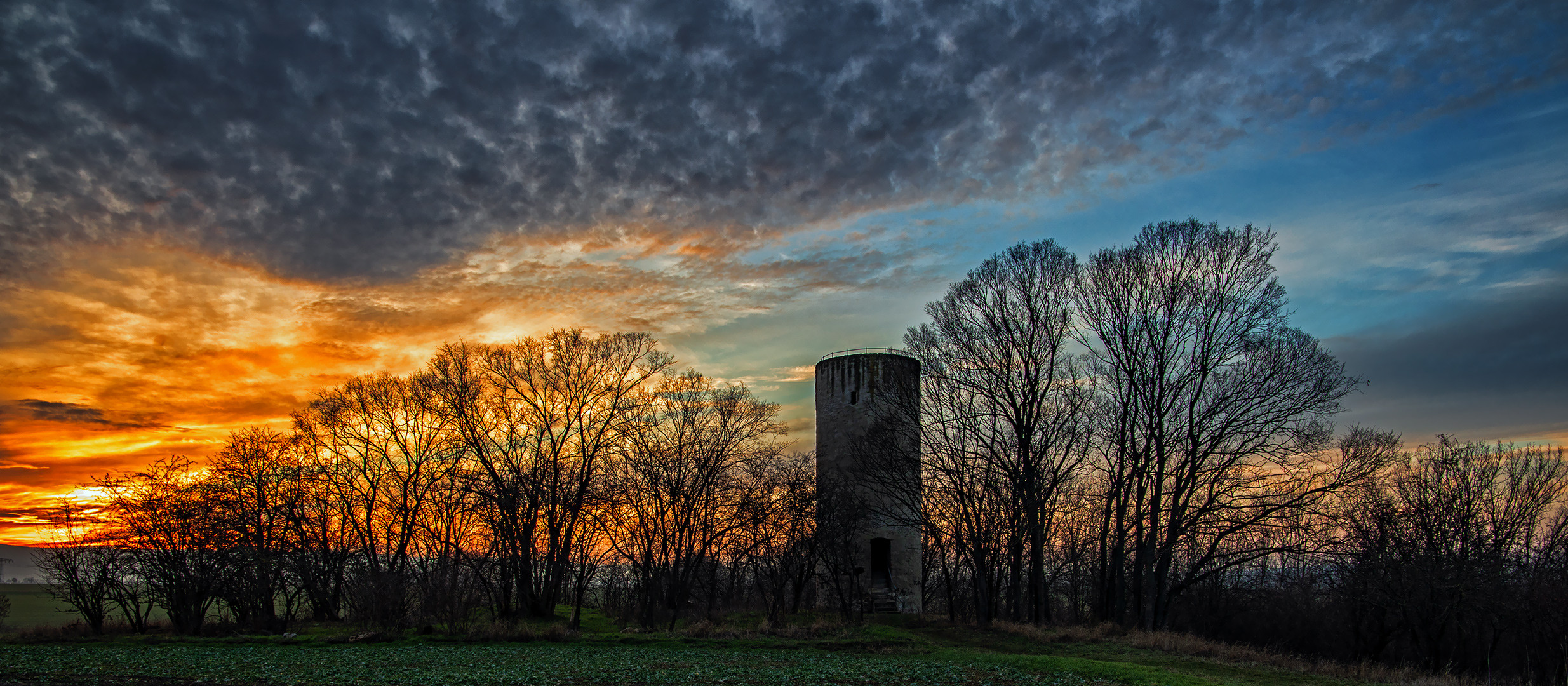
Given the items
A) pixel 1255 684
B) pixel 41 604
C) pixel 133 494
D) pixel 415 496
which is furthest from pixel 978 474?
pixel 41 604

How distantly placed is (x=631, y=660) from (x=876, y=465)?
635 inches

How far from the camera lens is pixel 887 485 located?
32.7 m

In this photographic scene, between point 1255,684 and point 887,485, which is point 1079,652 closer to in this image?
point 1255,684

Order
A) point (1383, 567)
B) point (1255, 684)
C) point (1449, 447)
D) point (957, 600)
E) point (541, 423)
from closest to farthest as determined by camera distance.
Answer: point (1255, 684) < point (1383, 567) < point (541, 423) < point (1449, 447) < point (957, 600)

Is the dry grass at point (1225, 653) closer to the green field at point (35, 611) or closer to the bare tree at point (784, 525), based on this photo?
the bare tree at point (784, 525)

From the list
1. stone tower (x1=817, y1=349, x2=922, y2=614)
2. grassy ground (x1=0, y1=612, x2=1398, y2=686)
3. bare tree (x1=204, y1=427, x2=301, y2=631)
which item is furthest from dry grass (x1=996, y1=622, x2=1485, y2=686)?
bare tree (x1=204, y1=427, x2=301, y2=631)

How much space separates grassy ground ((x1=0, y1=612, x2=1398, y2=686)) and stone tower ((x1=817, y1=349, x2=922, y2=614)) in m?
7.91

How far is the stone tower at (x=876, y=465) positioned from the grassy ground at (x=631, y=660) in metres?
7.91

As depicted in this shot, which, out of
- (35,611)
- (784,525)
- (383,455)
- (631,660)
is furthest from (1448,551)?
(35,611)

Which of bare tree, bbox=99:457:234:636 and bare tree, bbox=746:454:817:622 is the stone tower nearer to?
bare tree, bbox=746:454:817:622

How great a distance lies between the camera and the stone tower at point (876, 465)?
32.7 meters

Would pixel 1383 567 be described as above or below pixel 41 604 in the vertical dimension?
above

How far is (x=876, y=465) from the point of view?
32.6m

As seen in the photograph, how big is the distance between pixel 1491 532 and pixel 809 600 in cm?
3040
